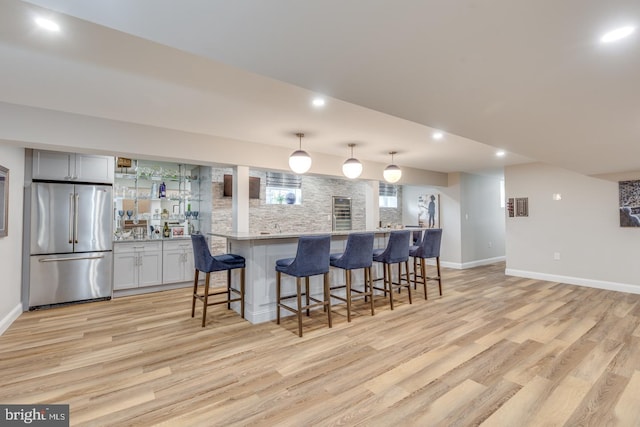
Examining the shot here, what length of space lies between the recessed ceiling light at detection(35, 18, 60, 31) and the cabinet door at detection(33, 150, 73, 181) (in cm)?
316

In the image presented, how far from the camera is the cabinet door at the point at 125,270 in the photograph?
4738 millimetres

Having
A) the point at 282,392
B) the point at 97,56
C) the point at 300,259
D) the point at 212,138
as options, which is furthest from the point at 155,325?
the point at 97,56

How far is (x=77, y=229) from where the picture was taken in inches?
171

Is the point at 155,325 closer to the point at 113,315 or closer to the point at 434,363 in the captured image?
the point at 113,315

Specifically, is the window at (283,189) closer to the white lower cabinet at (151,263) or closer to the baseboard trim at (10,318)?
the white lower cabinet at (151,263)

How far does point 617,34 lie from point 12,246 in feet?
18.0

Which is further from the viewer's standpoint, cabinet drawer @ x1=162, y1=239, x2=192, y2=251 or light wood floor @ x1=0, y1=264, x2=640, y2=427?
cabinet drawer @ x1=162, y1=239, x2=192, y2=251

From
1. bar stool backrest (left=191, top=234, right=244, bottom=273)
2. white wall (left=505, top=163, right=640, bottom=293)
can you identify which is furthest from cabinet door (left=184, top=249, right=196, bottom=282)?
white wall (left=505, top=163, right=640, bottom=293)

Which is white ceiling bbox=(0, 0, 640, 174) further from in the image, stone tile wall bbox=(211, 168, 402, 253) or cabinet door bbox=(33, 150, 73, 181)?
stone tile wall bbox=(211, 168, 402, 253)

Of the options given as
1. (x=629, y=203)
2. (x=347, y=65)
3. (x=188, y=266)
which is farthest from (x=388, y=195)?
(x=347, y=65)

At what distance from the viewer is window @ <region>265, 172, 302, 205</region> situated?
6.56 metres

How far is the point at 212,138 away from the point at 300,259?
7.02ft

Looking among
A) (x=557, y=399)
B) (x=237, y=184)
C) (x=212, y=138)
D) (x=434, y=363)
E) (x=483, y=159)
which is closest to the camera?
(x=557, y=399)

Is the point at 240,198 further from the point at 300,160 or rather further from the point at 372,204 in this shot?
the point at 372,204
